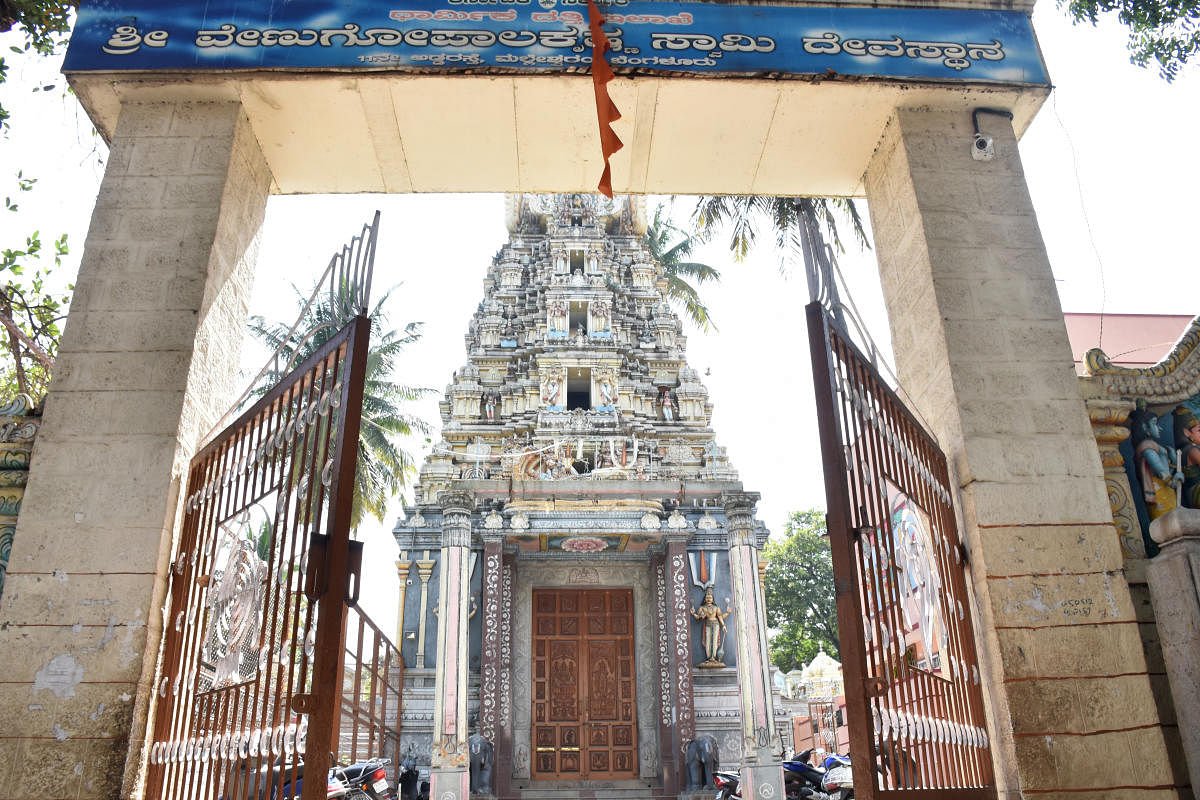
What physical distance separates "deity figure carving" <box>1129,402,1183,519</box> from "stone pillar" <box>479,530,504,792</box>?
11.5 metres

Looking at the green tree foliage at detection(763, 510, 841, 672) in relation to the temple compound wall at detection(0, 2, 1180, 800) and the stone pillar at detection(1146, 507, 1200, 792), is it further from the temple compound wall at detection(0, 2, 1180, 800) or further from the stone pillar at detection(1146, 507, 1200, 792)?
the stone pillar at detection(1146, 507, 1200, 792)

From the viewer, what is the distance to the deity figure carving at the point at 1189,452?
12.2ft

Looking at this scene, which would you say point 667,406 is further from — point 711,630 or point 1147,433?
point 1147,433

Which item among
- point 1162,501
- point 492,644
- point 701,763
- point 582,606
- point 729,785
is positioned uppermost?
point 582,606

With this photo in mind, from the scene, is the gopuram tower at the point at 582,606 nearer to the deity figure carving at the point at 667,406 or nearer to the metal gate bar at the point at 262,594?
the deity figure carving at the point at 667,406

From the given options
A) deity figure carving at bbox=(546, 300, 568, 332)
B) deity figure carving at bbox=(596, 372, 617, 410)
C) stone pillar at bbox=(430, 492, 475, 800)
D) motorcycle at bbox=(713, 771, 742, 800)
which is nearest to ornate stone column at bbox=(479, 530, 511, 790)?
stone pillar at bbox=(430, 492, 475, 800)

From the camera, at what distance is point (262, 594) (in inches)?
137

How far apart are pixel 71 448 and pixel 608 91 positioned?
2.80 metres

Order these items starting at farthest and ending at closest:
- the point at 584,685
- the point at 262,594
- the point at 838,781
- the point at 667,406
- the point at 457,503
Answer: the point at 667,406
the point at 584,685
the point at 457,503
the point at 838,781
the point at 262,594

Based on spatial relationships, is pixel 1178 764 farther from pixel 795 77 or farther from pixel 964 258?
pixel 795 77

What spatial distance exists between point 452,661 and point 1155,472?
34.4 ft

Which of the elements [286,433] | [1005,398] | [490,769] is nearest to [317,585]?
[286,433]

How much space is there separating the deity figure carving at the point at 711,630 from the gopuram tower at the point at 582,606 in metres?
0.04

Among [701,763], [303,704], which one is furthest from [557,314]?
[303,704]
